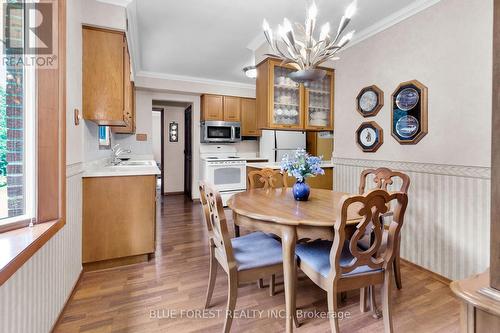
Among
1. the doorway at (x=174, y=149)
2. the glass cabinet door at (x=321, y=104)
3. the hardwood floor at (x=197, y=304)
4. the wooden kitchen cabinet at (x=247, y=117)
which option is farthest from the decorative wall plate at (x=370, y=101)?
the doorway at (x=174, y=149)

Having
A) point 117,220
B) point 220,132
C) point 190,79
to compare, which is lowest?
point 117,220

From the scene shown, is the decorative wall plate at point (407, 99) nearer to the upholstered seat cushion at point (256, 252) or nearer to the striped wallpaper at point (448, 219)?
the striped wallpaper at point (448, 219)

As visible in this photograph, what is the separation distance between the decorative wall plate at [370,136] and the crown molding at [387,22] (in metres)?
1.01

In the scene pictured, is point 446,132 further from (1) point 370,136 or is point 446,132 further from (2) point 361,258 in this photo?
(2) point 361,258

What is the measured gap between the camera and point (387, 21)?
2.62 m

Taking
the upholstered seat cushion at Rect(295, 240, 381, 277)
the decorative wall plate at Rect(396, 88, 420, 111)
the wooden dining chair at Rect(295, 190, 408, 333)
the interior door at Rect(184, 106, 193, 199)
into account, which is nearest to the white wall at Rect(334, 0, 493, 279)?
the decorative wall plate at Rect(396, 88, 420, 111)

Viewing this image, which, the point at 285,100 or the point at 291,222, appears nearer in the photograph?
the point at 291,222

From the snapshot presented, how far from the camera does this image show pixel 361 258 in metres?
1.35

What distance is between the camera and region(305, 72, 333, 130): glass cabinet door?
349cm

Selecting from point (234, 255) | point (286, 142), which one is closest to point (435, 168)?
point (234, 255)

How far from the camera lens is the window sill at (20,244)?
958 millimetres

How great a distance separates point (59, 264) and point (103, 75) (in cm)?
160

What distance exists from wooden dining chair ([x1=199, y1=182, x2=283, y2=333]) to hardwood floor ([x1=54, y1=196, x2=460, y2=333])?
0.21 metres

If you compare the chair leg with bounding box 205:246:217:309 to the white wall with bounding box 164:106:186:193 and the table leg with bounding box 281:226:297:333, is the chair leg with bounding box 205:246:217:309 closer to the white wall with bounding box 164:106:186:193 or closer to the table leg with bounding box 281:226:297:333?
the table leg with bounding box 281:226:297:333
